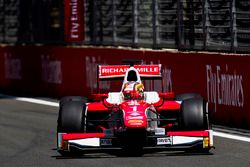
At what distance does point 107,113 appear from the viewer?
15.1 m

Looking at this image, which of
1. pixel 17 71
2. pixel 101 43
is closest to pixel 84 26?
pixel 101 43

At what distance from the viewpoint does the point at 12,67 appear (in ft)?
95.8

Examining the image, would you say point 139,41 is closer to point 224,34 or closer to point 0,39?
point 224,34

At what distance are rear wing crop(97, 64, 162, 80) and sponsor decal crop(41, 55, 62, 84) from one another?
34.6 feet

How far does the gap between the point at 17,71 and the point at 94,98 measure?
1378cm

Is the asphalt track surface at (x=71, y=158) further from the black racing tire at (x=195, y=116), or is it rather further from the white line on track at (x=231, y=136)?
the black racing tire at (x=195, y=116)

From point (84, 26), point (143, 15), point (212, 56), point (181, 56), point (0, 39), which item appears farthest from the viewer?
point (0, 39)

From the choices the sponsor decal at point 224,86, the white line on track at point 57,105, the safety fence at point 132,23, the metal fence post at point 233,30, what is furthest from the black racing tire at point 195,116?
the metal fence post at point 233,30

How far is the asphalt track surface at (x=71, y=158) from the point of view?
1267 centimetres

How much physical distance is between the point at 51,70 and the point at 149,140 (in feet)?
44.0

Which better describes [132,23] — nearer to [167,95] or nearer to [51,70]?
[51,70]

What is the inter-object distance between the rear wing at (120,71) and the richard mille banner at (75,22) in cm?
1085

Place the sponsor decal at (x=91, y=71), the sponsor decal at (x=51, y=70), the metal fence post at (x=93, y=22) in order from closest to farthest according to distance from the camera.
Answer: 1. the sponsor decal at (x=91, y=71)
2. the metal fence post at (x=93, y=22)
3. the sponsor decal at (x=51, y=70)

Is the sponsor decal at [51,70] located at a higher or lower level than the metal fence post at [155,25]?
lower
